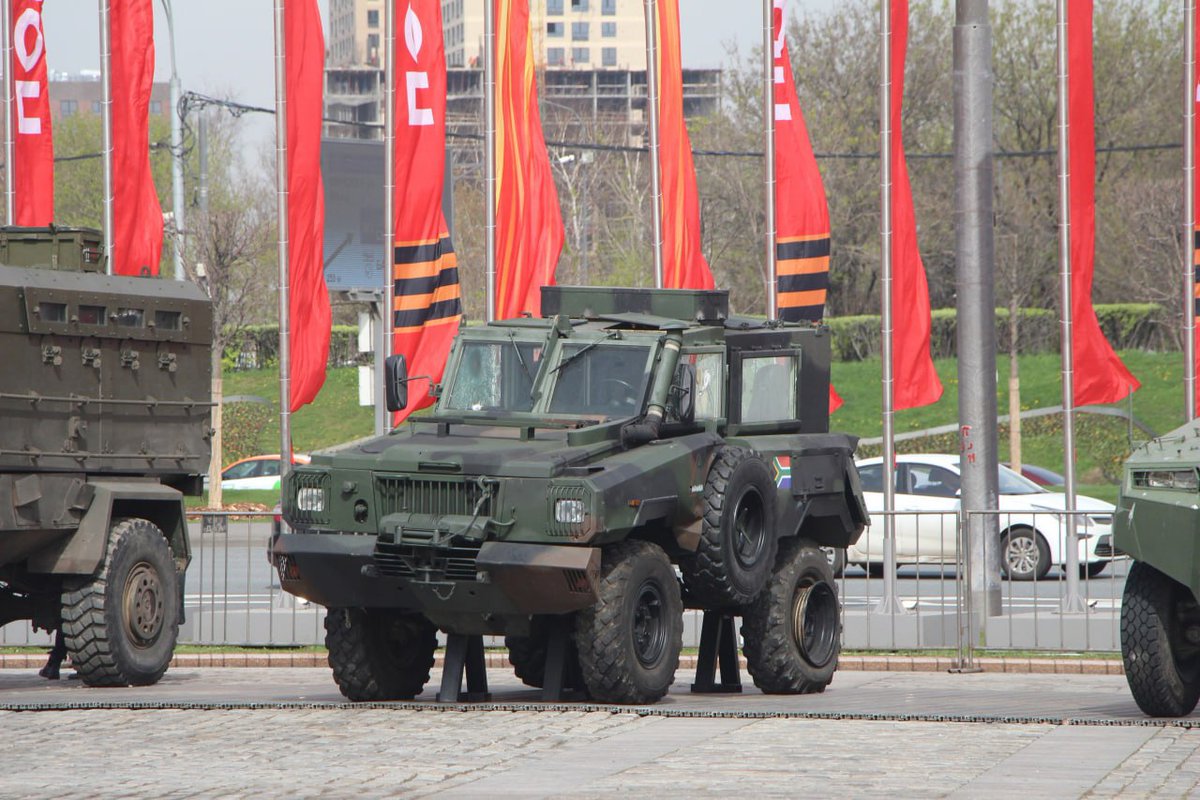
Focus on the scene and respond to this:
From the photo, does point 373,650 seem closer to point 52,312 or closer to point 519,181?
point 52,312

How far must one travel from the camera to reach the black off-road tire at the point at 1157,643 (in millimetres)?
11227

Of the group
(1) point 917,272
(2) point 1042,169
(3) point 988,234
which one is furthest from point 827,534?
(2) point 1042,169

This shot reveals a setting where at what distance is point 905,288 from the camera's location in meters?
20.8

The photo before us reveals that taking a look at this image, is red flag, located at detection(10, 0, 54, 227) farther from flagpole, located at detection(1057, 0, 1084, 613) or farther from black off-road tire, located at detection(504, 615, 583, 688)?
flagpole, located at detection(1057, 0, 1084, 613)

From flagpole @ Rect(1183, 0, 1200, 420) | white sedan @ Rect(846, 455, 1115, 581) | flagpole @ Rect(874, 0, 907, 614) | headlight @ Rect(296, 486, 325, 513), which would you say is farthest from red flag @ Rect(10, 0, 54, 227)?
flagpole @ Rect(1183, 0, 1200, 420)

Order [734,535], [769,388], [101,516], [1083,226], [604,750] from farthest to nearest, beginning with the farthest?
[1083,226] → [101,516] → [769,388] → [734,535] → [604,750]

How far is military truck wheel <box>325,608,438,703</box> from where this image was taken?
12758mm

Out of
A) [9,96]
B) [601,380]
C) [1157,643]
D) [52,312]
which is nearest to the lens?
[1157,643]

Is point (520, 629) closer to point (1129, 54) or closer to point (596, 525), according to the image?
point (596, 525)

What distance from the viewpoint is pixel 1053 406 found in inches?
1876

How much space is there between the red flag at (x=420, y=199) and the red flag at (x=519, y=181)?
1.17m

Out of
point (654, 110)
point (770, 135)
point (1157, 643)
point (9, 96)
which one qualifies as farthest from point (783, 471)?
point (9, 96)

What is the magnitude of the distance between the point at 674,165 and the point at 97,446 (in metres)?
9.57

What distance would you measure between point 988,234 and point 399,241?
252 inches
